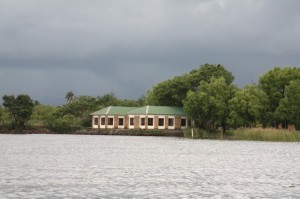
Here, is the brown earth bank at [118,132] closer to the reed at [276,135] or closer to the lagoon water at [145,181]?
the reed at [276,135]

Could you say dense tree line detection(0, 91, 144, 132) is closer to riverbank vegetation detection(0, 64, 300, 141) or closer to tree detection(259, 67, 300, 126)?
riverbank vegetation detection(0, 64, 300, 141)

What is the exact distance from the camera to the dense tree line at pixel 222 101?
86750 millimetres

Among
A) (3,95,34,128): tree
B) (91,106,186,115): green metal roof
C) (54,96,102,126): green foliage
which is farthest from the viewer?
(54,96,102,126): green foliage

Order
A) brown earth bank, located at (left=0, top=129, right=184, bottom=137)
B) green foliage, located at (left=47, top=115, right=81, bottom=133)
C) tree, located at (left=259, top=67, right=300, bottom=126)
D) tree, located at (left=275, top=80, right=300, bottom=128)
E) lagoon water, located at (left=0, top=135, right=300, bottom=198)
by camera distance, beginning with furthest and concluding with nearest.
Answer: green foliage, located at (left=47, top=115, right=81, bottom=133)
brown earth bank, located at (left=0, top=129, right=184, bottom=137)
tree, located at (left=259, top=67, right=300, bottom=126)
tree, located at (left=275, top=80, right=300, bottom=128)
lagoon water, located at (left=0, top=135, right=300, bottom=198)

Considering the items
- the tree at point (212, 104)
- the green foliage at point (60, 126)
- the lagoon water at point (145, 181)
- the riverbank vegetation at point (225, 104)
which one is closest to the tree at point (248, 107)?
the riverbank vegetation at point (225, 104)

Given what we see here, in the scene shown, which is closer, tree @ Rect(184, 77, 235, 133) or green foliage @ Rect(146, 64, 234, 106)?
tree @ Rect(184, 77, 235, 133)

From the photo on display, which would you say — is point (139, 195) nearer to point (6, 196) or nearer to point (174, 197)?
point (174, 197)

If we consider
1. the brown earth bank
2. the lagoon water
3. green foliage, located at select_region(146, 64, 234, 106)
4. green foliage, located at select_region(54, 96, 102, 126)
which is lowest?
the lagoon water

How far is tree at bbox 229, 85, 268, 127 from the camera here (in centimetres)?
8638

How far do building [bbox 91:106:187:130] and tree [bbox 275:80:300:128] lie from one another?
29.2 m

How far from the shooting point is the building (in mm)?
110938

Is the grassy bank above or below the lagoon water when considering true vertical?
above

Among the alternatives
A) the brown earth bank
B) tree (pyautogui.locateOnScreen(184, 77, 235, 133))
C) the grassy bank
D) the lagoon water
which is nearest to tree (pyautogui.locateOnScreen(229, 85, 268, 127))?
tree (pyautogui.locateOnScreen(184, 77, 235, 133))

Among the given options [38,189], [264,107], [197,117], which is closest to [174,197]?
[38,189]
